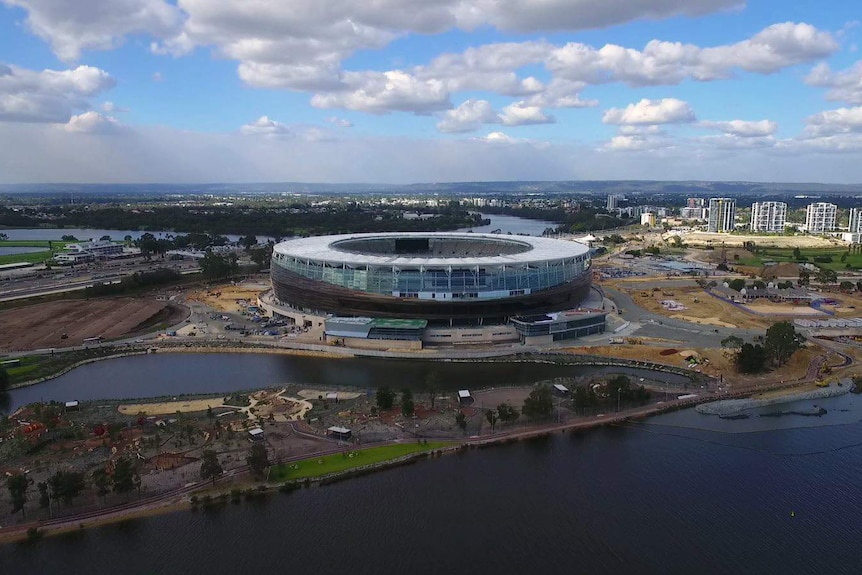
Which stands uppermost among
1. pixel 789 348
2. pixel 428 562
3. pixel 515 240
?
pixel 515 240

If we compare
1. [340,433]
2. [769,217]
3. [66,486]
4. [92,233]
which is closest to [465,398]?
[340,433]

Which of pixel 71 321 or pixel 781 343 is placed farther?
pixel 71 321

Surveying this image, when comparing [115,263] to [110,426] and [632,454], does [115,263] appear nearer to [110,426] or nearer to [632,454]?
[110,426]

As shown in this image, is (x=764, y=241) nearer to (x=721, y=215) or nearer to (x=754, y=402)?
(x=721, y=215)

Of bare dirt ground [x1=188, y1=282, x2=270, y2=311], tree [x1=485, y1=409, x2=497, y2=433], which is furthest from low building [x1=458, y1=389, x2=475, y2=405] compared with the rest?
bare dirt ground [x1=188, y1=282, x2=270, y2=311]

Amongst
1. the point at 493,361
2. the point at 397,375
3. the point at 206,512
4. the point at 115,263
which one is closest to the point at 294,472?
the point at 206,512

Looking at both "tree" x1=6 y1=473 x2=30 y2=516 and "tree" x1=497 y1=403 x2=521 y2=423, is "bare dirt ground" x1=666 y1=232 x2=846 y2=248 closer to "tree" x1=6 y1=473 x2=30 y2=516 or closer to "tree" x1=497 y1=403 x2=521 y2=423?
"tree" x1=497 y1=403 x2=521 y2=423

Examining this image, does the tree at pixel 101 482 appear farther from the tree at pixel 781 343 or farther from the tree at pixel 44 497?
the tree at pixel 781 343
